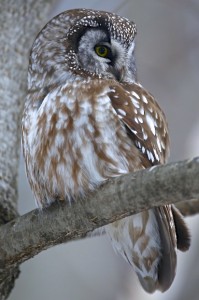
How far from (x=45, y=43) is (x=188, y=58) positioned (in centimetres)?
424

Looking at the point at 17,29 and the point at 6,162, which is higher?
the point at 17,29

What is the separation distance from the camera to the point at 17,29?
4.88 meters

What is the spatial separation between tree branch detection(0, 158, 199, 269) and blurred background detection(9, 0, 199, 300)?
3.73m

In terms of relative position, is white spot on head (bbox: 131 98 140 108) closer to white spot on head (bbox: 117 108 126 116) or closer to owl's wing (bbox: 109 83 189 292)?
owl's wing (bbox: 109 83 189 292)

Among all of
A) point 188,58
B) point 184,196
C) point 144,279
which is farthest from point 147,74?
point 184,196

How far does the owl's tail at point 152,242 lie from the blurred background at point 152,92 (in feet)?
10.4

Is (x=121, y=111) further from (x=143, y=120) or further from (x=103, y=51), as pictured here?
(x=103, y=51)

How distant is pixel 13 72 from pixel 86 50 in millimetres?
600

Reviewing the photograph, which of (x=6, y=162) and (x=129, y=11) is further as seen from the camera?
(x=129, y=11)

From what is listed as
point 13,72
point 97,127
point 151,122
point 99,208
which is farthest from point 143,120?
point 13,72

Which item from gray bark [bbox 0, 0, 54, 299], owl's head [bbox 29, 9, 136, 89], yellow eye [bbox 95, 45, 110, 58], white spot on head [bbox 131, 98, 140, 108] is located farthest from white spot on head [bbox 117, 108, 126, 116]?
gray bark [bbox 0, 0, 54, 299]

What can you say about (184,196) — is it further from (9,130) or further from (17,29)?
(17,29)

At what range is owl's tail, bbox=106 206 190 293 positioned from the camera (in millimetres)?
4133

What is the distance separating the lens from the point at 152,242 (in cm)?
432
